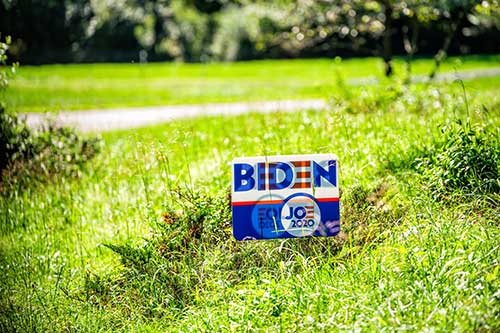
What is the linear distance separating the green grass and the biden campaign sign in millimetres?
233

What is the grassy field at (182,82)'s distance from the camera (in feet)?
47.1

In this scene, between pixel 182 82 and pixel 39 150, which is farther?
pixel 182 82

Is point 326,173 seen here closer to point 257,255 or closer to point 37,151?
point 257,255

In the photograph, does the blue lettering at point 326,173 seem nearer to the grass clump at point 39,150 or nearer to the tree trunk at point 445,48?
the grass clump at point 39,150

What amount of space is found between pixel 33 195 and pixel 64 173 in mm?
531

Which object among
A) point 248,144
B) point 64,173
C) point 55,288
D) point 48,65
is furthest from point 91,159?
point 48,65

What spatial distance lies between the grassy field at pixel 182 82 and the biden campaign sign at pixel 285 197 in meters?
5.29

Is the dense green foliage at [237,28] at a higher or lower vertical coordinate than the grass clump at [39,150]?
higher

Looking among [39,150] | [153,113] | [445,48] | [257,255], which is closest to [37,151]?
[39,150]

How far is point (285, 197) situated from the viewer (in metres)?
4.29

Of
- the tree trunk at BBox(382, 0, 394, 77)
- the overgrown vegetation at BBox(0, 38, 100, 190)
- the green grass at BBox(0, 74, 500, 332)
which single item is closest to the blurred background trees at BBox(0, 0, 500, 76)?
the tree trunk at BBox(382, 0, 394, 77)

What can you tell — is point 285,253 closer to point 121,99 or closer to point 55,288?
point 55,288

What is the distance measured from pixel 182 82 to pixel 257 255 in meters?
15.9

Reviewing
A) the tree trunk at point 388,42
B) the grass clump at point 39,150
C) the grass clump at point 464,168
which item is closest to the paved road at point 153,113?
the tree trunk at point 388,42
